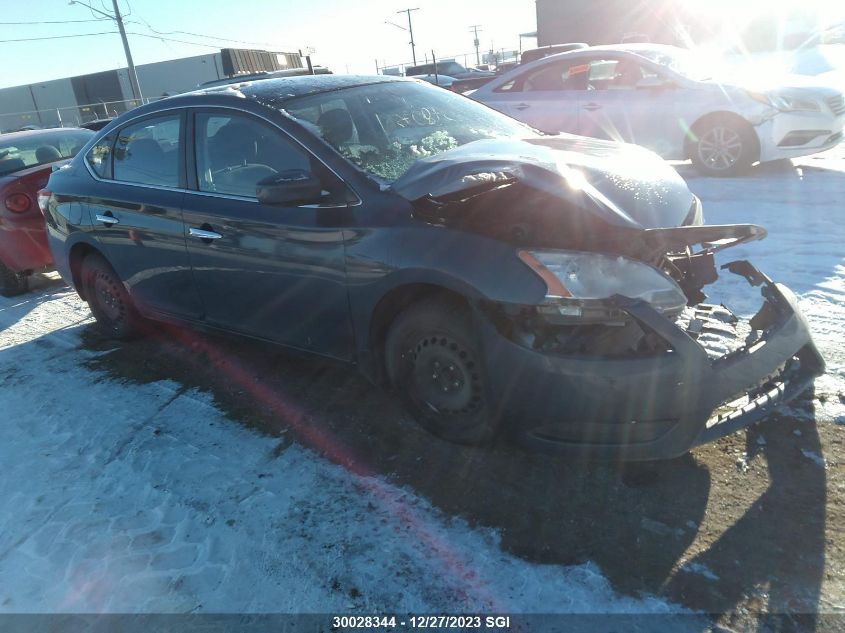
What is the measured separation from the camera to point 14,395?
13.9ft

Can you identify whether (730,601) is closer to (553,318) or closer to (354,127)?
(553,318)

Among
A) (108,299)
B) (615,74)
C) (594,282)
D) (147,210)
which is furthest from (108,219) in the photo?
(615,74)

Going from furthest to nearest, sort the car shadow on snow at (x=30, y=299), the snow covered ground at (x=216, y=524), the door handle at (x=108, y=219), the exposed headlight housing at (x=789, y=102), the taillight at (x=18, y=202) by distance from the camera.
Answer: the exposed headlight housing at (x=789, y=102) → the taillight at (x=18, y=202) → the car shadow on snow at (x=30, y=299) → the door handle at (x=108, y=219) → the snow covered ground at (x=216, y=524)

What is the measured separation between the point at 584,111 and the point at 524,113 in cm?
84

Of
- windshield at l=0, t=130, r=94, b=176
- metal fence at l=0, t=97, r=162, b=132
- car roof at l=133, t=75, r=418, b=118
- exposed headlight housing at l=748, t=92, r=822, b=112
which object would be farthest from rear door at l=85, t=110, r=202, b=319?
metal fence at l=0, t=97, r=162, b=132

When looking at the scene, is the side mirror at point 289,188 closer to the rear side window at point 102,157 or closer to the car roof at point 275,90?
the car roof at point 275,90

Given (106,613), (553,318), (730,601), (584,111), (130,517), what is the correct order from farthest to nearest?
(584,111) → (130,517) → (553,318) → (106,613) → (730,601)

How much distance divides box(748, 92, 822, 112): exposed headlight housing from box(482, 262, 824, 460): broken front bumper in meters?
5.79

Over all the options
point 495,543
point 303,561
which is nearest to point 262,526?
point 303,561

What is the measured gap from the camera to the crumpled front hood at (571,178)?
266cm

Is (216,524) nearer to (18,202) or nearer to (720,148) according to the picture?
(18,202)

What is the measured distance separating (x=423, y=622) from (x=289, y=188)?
192 centimetres

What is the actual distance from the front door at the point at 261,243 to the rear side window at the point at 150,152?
0.21 m

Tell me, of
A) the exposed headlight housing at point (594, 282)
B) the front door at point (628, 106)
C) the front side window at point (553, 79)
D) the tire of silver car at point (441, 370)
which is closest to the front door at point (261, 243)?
the tire of silver car at point (441, 370)
